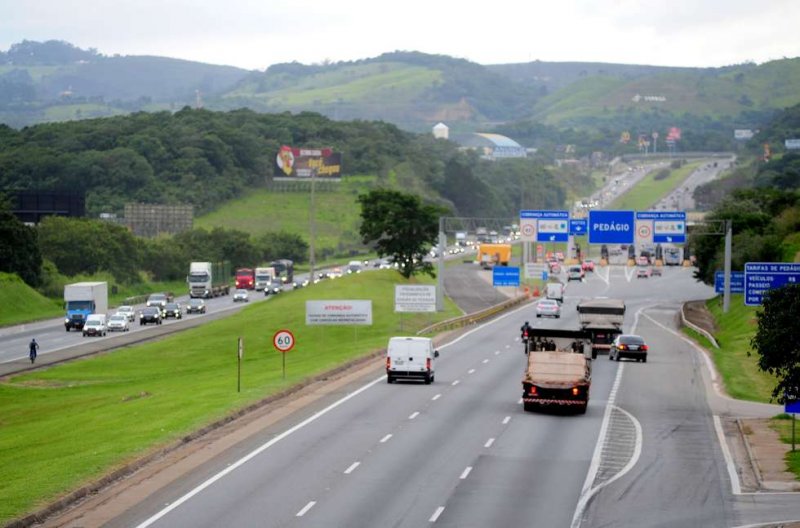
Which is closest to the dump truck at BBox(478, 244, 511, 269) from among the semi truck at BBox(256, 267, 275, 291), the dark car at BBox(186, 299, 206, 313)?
the semi truck at BBox(256, 267, 275, 291)

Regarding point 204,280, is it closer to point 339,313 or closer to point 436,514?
point 339,313

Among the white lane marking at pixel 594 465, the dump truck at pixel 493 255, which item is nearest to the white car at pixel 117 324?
the white lane marking at pixel 594 465

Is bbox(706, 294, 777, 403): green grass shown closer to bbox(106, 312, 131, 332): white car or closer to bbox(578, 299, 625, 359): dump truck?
bbox(578, 299, 625, 359): dump truck

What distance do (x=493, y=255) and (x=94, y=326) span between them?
75182 mm

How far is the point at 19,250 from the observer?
124 meters

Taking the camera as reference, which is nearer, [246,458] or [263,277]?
[246,458]

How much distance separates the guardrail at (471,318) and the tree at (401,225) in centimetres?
1100

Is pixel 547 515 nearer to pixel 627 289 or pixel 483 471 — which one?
pixel 483 471

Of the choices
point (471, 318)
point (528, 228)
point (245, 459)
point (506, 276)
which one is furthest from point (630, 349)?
point (506, 276)

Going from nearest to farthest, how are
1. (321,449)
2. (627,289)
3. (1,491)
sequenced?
(1,491) → (321,449) → (627,289)

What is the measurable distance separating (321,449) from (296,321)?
55484 millimetres

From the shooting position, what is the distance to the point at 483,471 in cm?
3300

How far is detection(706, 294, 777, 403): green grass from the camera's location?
54.1m

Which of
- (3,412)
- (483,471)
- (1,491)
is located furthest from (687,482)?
(3,412)
